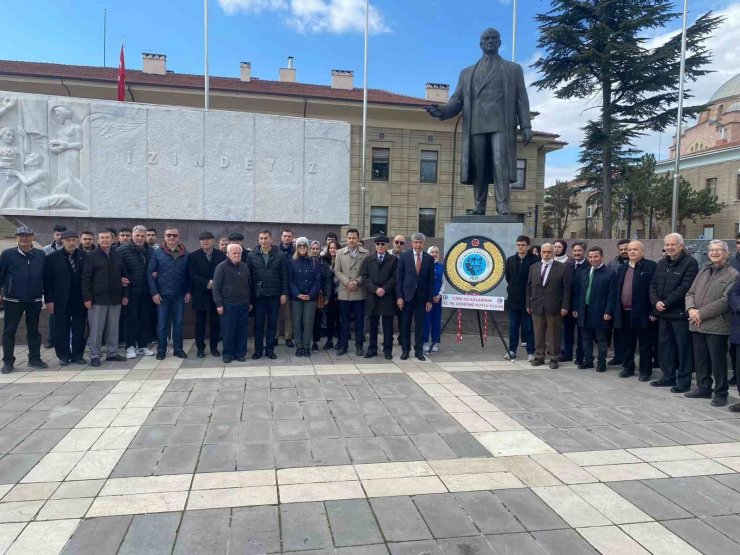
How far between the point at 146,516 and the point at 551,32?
2818cm

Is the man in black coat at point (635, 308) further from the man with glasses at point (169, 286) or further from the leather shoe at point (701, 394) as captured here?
the man with glasses at point (169, 286)

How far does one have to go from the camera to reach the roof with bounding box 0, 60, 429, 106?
25812 millimetres

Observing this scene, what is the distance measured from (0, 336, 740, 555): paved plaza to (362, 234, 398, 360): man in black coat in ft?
4.54

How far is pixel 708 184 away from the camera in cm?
4759

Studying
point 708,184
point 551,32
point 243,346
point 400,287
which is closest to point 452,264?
point 400,287

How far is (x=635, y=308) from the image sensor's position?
263 inches

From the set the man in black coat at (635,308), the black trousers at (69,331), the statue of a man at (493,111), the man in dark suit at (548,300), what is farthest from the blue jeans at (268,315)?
the man in black coat at (635,308)

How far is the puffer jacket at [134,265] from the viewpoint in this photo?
7.31 m

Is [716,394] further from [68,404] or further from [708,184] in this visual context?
[708,184]

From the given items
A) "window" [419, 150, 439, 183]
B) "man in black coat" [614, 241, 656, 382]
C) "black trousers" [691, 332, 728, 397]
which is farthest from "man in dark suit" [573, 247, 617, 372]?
"window" [419, 150, 439, 183]

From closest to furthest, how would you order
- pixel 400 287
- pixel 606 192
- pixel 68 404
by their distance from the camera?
1. pixel 68 404
2. pixel 400 287
3. pixel 606 192

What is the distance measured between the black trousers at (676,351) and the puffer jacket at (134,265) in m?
7.21

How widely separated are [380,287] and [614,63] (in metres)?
24.0

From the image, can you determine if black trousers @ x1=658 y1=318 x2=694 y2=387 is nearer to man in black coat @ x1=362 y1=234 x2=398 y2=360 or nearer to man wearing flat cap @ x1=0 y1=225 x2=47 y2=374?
man in black coat @ x1=362 y1=234 x2=398 y2=360
